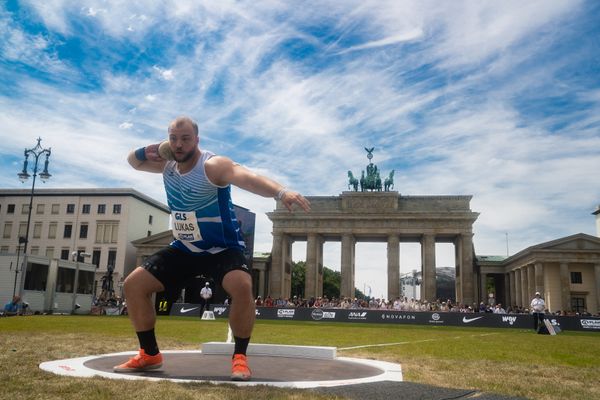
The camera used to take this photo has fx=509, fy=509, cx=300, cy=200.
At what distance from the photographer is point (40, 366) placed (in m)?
5.14

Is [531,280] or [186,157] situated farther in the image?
[531,280]

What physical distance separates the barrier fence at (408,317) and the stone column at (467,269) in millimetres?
30456

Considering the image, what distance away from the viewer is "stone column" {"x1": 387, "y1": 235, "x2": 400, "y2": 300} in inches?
2344

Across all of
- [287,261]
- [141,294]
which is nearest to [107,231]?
[287,261]

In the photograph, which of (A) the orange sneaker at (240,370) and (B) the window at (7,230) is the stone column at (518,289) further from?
(B) the window at (7,230)

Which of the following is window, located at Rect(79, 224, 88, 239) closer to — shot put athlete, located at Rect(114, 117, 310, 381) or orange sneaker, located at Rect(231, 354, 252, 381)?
shot put athlete, located at Rect(114, 117, 310, 381)

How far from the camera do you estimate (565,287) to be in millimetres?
53062

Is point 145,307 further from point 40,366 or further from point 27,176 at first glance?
point 27,176

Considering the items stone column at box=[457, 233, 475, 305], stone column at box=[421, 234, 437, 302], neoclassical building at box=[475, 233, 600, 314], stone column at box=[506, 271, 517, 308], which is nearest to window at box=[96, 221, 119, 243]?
stone column at box=[421, 234, 437, 302]

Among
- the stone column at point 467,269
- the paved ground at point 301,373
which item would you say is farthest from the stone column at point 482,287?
the paved ground at point 301,373

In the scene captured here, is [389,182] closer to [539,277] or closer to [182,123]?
[539,277]

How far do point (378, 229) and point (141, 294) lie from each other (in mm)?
58071

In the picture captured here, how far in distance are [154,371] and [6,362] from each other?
179 centimetres

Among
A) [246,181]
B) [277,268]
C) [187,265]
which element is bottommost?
[187,265]
